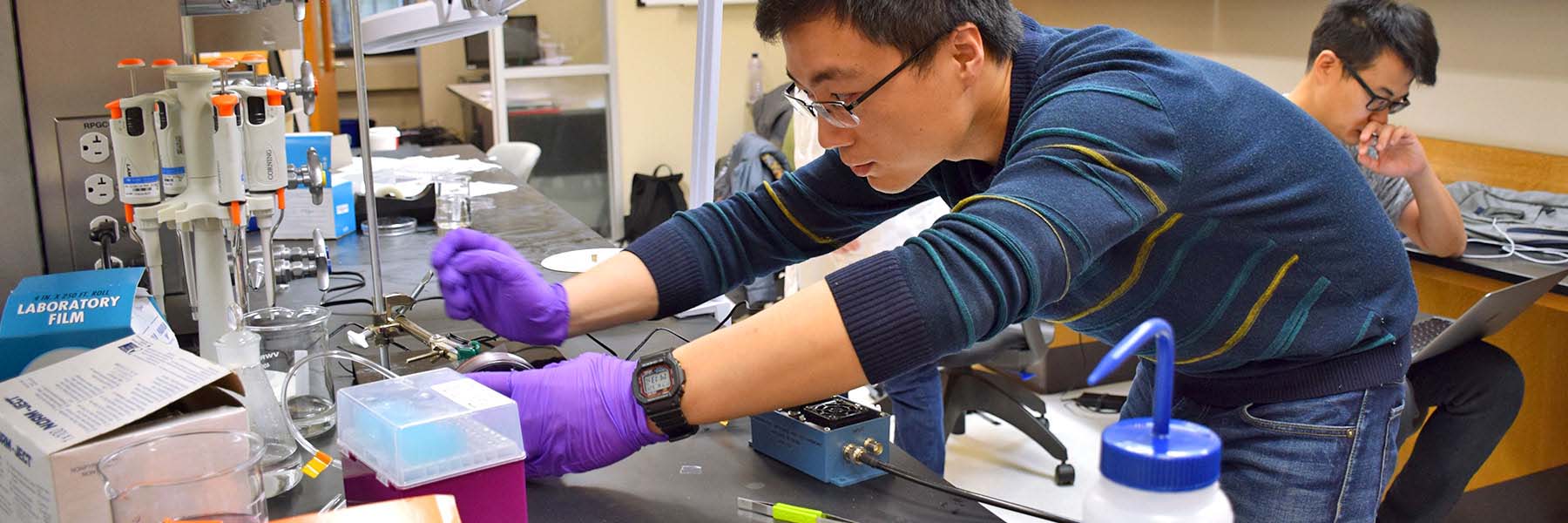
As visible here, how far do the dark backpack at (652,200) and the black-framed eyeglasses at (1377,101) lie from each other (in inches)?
126

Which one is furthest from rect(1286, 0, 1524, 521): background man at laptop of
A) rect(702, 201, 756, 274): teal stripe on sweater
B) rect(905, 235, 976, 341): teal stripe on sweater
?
rect(905, 235, 976, 341): teal stripe on sweater

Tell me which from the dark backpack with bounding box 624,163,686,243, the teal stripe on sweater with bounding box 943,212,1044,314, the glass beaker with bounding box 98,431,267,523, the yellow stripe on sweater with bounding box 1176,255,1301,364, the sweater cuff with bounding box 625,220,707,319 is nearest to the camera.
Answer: the glass beaker with bounding box 98,431,267,523

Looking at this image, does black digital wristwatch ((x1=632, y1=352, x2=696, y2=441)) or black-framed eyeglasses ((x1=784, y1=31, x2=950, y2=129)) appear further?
black-framed eyeglasses ((x1=784, y1=31, x2=950, y2=129))

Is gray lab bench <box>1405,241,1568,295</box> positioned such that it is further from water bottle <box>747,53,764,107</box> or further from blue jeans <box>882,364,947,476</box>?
water bottle <box>747,53,764,107</box>

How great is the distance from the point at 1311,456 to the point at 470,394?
2.82 ft

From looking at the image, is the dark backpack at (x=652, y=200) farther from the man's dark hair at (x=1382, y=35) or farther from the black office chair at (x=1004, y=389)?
the man's dark hair at (x=1382, y=35)

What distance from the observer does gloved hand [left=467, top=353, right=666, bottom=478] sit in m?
1.04

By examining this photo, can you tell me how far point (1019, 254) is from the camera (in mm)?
916

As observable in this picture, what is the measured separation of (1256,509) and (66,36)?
1627 millimetres

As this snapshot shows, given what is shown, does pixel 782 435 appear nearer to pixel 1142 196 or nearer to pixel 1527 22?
pixel 1142 196

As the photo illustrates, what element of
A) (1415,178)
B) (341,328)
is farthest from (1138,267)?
(1415,178)

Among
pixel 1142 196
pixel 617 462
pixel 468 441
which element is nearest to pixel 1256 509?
→ pixel 1142 196

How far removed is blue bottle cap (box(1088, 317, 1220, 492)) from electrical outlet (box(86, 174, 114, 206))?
1480 mm

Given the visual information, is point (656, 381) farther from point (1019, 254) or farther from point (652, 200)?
point (652, 200)
